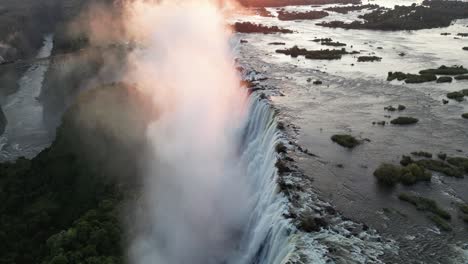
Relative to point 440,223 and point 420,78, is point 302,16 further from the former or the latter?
point 440,223

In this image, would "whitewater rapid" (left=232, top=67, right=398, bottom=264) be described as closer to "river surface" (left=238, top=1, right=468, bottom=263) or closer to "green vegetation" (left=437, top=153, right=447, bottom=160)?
"river surface" (left=238, top=1, right=468, bottom=263)

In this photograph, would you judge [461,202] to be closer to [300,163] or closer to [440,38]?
[300,163]

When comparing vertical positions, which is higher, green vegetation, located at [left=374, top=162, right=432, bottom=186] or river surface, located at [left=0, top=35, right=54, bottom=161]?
green vegetation, located at [left=374, top=162, right=432, bottom=186]

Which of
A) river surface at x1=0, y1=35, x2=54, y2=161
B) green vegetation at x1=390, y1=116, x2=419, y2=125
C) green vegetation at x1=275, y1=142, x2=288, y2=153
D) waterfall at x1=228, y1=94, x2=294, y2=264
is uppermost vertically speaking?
green vegetation at x1=390, y1=116, x2=419, y2=125

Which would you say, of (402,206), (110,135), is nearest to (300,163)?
(402,206)

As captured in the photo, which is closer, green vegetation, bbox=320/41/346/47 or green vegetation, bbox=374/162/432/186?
green vegetation, bbox=374/162/432/186

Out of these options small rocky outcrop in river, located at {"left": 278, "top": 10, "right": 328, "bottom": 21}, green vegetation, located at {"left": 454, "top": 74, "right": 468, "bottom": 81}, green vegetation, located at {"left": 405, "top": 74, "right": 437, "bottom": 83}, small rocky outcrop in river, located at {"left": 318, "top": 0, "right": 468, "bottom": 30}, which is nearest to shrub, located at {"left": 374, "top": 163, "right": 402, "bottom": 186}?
green vegetation, located at {"left": 405, "top": 74, "right": 437, "bottom": 83}
